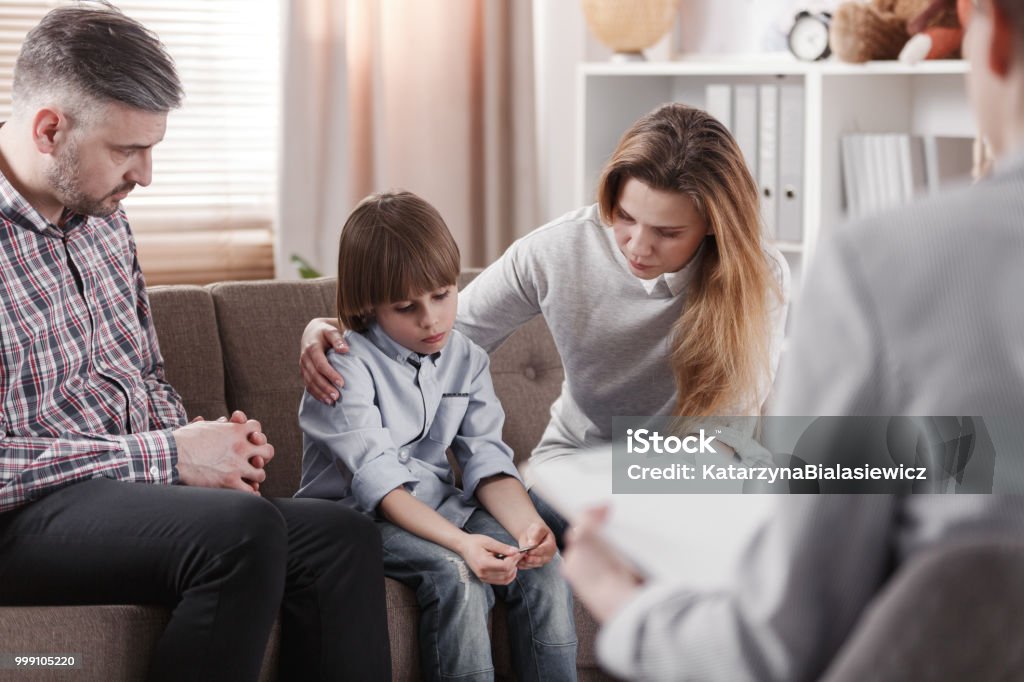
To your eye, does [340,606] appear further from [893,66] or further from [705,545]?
[893,66]

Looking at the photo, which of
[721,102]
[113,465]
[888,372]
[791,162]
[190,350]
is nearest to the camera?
[888,372]

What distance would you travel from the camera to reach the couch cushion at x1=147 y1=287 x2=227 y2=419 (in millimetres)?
1934

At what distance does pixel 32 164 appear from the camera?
155 cm

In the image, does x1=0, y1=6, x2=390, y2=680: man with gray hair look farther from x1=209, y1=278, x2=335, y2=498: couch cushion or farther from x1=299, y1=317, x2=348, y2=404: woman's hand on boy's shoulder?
x1=209, y1=278, x2=335, y2=498: couch cushion

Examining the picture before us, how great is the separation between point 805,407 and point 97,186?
119 cm

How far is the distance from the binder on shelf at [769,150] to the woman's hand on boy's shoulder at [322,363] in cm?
133

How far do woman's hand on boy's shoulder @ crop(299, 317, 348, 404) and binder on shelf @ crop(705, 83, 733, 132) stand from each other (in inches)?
55.7

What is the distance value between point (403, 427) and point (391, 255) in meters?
0.28

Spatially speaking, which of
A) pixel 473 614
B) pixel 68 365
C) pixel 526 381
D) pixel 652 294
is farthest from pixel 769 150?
pixel 68 365

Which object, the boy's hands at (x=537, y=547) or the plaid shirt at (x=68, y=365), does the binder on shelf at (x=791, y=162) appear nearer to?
the boy's hands at (x=537, y=547)

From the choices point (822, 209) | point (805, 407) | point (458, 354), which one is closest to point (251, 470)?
point (458, 354)

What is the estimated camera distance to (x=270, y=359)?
199 centimetres

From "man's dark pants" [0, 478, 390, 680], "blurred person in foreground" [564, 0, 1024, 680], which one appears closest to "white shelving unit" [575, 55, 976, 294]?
"man's dark pants" [0, 478, 390, 680]

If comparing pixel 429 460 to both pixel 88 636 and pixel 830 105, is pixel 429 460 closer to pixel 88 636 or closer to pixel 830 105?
pixel 88 636
